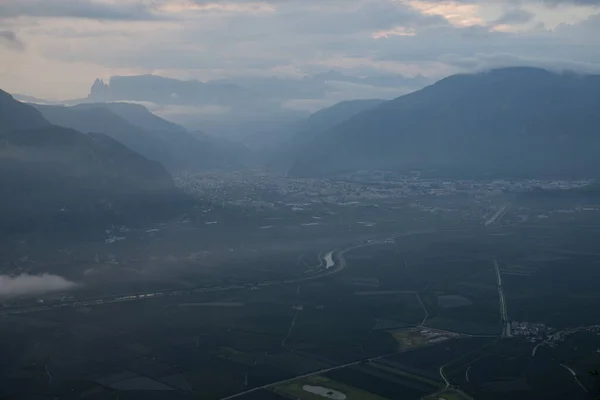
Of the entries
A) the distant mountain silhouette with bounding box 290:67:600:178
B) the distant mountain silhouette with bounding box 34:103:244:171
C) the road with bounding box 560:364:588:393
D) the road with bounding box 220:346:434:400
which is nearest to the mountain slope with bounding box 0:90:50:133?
the distant mountain silhouette with bounding box 34:103:244:171

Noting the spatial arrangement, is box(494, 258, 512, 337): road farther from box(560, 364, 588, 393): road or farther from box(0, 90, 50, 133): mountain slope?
box(0, 90, 50, 133): mountain slope

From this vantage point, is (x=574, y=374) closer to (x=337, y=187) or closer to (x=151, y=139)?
(x=337, y=187)

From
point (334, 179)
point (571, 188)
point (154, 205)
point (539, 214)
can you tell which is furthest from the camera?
point (334, 179)

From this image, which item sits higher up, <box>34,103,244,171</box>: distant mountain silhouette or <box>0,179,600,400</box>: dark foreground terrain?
<box>34,103,244,171</box>: distant mountain silhouette

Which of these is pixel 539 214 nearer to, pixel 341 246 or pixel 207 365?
pixel 341 246

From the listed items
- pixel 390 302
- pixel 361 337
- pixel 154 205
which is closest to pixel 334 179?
pixel 154 205

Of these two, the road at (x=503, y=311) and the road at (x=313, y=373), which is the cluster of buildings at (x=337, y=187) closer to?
the road at (x=503, y=311)
